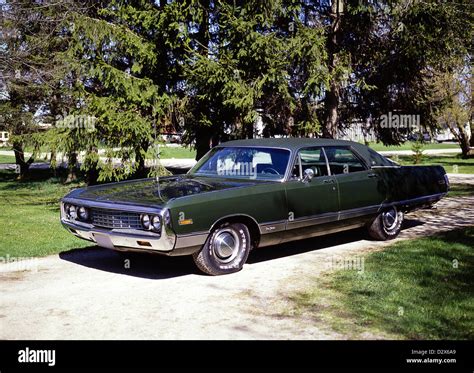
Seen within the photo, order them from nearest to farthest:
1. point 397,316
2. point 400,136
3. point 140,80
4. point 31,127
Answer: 1. point 397,316
2. point 140,80
3. point 400,136
4. point 31,127

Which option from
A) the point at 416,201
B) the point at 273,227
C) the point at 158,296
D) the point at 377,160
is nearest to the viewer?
the point at 158,296

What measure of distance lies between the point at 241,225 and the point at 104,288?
1.68 metres

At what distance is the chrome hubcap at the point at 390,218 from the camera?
8.41 metres

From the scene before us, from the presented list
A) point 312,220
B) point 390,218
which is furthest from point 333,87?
point 312,220

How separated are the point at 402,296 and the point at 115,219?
10.2 ft

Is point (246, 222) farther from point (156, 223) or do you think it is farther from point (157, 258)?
point (157, 258)

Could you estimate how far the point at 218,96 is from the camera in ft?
43.7

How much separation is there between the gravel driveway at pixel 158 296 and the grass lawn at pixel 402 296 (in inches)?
10.9

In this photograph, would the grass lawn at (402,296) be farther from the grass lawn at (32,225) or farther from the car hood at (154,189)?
the grass lawn at (32,225)

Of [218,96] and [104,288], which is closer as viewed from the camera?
[104,288]

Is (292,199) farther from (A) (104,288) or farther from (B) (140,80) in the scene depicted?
(B) (140,80)

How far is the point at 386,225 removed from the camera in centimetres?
845
